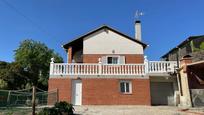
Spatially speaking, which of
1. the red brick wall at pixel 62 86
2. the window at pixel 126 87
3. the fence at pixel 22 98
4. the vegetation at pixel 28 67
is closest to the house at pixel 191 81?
Answer: the window at pixel 126 87

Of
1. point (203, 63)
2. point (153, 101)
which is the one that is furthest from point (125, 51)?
point (203, 63)

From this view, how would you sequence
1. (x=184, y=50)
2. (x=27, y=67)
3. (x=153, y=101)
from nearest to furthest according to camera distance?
(x=153, y=101) → (x=184, y=50) → (x=27, y=67)

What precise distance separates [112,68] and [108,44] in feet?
10.9

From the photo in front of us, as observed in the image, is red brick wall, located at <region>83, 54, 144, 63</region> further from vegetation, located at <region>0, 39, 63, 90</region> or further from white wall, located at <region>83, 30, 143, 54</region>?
vegetation, located at <region>0, 39, 63, 90</region>

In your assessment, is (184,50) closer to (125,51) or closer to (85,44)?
(125,51)

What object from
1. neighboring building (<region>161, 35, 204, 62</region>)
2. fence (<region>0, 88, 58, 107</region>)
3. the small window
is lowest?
fence (<region>0, 88, 58, 107</region>)

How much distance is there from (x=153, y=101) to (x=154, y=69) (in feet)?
11.8

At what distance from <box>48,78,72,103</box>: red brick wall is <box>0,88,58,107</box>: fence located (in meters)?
0.80

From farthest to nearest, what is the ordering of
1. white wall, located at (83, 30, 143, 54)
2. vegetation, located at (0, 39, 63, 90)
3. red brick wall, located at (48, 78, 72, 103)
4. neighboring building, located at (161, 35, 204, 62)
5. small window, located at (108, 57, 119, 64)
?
neighboring building, located at (161, 35, 204, 62) < vegetation, located at (0, 39, 63, 90) < white wall, located at (83, 30, 143, 54) < small window, located at (108, 57, 119, 64) < red brick wall, located at (48, 78, 72, 103)

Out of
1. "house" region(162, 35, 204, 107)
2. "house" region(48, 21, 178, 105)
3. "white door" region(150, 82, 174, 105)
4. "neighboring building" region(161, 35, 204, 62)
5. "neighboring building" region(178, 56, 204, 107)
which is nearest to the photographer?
"house" region(162, 35, 204, 107)

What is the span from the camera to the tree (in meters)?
36.8

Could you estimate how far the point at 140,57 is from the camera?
888 inches

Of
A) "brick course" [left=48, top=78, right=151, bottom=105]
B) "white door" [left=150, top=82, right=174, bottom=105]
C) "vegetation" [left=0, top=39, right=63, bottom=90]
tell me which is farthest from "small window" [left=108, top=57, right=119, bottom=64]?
"vegetation" [left=0, top=39, right=63, bottom=90]

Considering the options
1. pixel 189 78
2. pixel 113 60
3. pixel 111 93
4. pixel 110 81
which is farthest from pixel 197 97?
→ pixel 113 60
